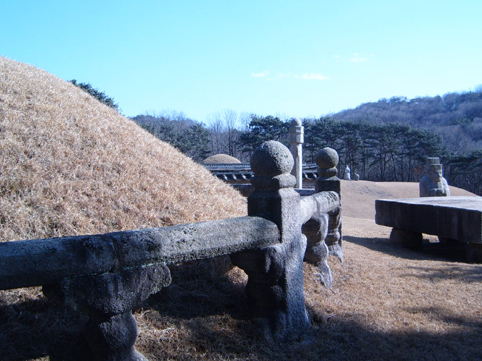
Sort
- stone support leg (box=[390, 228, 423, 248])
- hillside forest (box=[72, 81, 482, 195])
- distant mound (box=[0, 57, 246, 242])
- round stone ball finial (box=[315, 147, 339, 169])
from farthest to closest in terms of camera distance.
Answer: hillside forest (box=[72, 81, 482, 195]), stone support leg (box=[390, 228, 423, 248]), round stone ball finial (box=[315, 147, 339, 169]), distant mound (box=[0, 57, 246, 242])

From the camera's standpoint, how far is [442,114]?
5662 cm

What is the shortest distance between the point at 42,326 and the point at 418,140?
119ft

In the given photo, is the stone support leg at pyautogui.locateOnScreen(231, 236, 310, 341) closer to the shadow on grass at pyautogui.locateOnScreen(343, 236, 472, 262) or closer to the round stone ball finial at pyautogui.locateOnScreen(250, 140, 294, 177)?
the round stone ball finial at pyautogui.locateOnScreen(250, 140, 294, 177)

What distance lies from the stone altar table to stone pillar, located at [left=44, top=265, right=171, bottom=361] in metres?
6.37

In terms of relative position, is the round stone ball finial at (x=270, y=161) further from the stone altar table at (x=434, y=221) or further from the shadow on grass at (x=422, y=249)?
the stone altar table at (x=434, y=221)

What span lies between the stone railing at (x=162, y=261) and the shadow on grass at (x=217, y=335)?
0.21 m

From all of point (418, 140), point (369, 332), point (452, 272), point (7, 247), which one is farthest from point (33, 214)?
point (418, 140)

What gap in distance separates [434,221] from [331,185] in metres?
3.34

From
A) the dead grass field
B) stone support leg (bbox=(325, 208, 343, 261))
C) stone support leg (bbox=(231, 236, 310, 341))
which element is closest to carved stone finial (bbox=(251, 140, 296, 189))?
stone support leg (bbox=(231, 236, 310, 341))

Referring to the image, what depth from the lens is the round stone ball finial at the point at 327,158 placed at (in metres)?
5.35

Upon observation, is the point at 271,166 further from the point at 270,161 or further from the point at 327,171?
the point at 327,171

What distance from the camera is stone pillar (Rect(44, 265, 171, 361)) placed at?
198 centimetres

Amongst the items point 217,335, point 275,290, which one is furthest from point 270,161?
point 217,335

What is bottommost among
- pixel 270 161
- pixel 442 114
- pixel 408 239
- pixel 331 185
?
pixel 408 239
